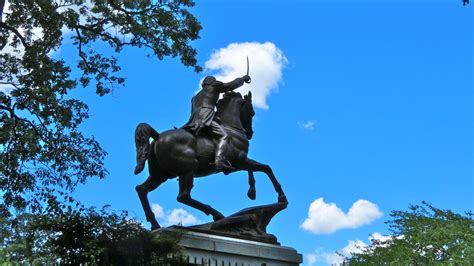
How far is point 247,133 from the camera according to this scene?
15.0m

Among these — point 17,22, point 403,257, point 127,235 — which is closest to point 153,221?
point 127,235

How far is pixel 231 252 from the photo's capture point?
12.9 metres

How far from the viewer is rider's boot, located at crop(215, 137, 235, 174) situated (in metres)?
13.3

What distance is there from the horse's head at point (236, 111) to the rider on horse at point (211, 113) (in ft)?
0.87

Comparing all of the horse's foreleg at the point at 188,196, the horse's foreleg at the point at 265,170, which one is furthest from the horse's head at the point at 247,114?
the horse's foreleg at the point at 188,196

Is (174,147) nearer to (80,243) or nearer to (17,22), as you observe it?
(80,243)

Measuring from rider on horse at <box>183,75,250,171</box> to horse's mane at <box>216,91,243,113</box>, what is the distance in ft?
0.79

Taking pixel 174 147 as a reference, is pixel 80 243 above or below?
below


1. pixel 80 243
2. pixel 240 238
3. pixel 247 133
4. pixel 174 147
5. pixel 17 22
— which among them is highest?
pixel 17 22

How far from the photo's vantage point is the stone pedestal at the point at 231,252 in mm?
12195

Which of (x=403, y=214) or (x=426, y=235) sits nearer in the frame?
(x=426, y=235)

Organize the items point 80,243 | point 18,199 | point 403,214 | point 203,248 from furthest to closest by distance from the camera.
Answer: point 403,214
point 18,199
point 203,248
point 80,243

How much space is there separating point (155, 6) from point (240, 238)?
8.07 m

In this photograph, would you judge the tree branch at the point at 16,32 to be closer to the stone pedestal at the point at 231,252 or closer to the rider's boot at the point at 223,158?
the rider's boot at the point at 223,158
